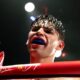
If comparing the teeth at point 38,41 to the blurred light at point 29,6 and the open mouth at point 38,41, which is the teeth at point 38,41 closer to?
the open mouth at point 38,41

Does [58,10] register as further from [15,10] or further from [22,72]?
[22,72]

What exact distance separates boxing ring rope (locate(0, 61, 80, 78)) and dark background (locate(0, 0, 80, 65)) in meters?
3.49

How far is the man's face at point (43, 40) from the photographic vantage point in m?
1.42

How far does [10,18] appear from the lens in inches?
177

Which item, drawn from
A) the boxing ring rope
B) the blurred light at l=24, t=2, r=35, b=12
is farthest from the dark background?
the boxing ring rope

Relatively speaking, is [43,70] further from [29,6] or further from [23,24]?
[23,24]

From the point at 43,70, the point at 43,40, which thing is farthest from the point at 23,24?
the point at 43,70

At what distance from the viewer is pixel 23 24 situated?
15.2 ft

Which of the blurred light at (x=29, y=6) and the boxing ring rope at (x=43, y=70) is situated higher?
the blurred light at (x=29, y=6)

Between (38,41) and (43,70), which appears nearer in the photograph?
(43,70)

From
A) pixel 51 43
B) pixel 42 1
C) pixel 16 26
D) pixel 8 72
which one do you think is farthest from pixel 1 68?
pixel 16 26

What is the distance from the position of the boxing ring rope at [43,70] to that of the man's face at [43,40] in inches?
21.2

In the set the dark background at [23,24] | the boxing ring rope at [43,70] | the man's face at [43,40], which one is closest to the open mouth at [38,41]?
the man's face at [43,40]

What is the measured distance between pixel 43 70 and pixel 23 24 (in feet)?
12.6
